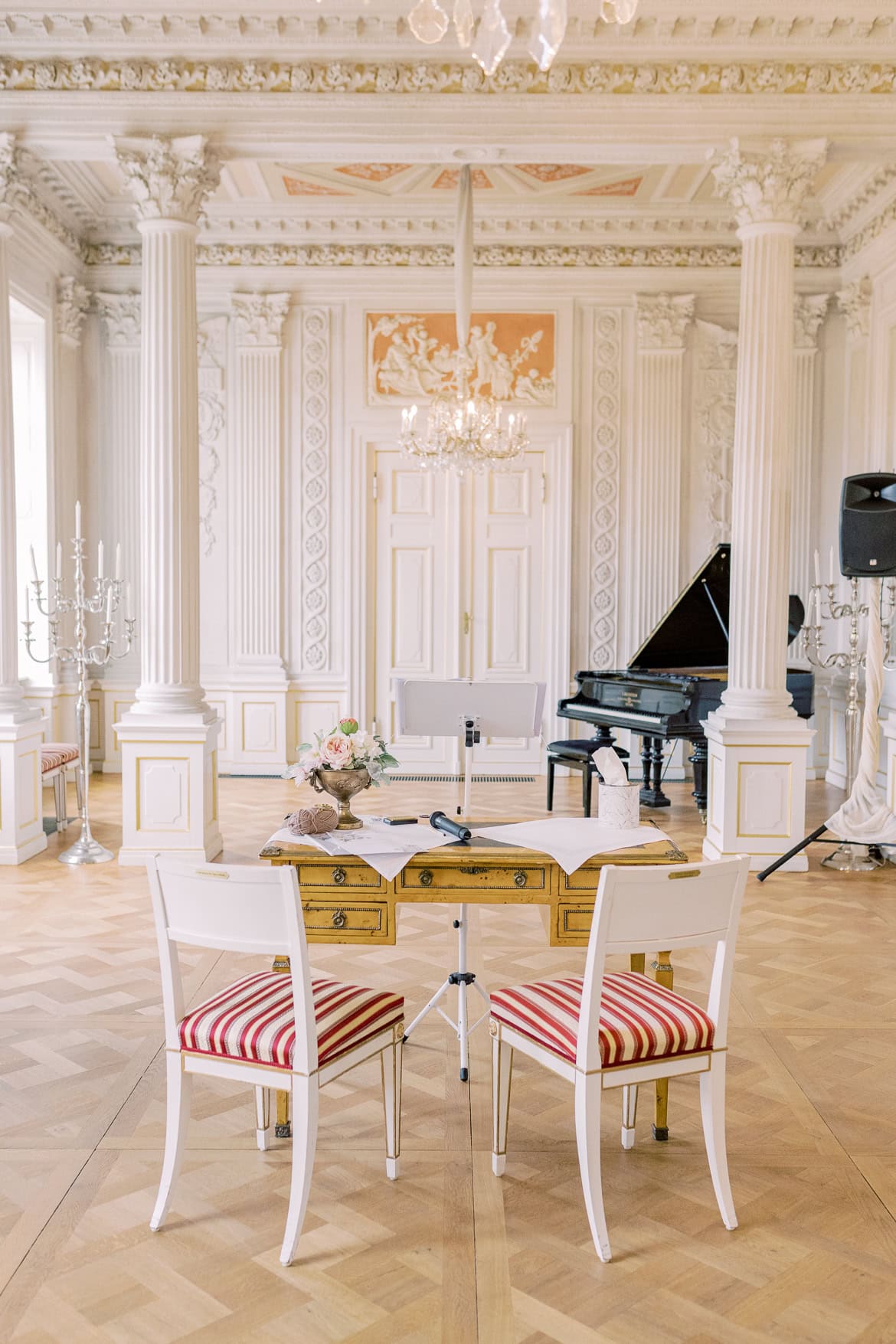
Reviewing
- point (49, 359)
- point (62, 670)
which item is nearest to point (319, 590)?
point (62, 670)

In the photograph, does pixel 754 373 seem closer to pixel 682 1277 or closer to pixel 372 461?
pixel 372 461

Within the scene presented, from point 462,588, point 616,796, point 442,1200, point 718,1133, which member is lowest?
point 442,1200

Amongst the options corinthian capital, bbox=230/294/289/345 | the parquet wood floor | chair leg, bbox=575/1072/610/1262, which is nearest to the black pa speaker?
the parquet wood floor

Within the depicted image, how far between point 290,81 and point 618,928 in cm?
526

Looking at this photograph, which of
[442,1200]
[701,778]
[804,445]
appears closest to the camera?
[442,1200]

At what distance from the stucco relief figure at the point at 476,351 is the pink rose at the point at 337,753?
632 centimetres

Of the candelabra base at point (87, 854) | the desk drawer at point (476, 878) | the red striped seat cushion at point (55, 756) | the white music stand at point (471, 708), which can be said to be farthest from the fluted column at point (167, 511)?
the desk drawer at point (476, 878)

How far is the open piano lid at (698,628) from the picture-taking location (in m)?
7.23

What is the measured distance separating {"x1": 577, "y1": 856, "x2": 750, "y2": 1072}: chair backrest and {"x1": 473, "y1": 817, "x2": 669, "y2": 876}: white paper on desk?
441 mm

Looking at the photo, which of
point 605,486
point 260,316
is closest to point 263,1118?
point 605,486

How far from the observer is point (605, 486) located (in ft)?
29.9

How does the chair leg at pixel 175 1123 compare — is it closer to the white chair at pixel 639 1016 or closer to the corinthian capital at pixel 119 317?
the white chair at pixel 639 1016

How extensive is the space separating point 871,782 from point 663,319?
178 inches

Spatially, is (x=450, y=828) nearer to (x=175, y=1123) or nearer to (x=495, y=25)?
(x=175, y=1123)
